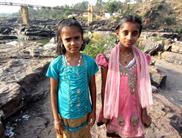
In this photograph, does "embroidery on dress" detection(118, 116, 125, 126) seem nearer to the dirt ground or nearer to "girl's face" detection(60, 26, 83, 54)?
"girl's face" detection(60, 26, 83, 54)

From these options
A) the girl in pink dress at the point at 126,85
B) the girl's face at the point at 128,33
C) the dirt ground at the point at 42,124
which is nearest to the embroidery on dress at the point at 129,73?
the girl in pink dress at the point at 126,85

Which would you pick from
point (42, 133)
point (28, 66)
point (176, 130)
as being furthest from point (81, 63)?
point (28, 66)

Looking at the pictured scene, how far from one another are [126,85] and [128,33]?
42cm

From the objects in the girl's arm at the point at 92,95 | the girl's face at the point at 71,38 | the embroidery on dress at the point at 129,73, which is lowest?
the girl's arm at the point at 92,95

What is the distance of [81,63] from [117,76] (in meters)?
0.31

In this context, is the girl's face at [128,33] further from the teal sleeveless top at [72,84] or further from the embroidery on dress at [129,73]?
the teal sleeveless top at [72,84]

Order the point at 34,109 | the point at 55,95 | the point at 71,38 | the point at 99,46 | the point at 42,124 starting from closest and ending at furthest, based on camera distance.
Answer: the point at 71,38
the point at 55,95
the point at 42,124
the point at 34,109
the point at 99,46

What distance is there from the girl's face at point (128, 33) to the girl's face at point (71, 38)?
344mm

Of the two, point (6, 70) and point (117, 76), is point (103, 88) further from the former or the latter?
point (6, 70)

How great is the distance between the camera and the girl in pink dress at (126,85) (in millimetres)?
2133

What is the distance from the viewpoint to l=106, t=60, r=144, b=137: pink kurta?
84.6 inches

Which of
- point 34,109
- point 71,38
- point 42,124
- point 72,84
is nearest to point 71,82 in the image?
point 72,84

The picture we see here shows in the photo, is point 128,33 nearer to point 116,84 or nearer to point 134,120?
point 116,84

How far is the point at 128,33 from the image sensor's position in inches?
81.8
